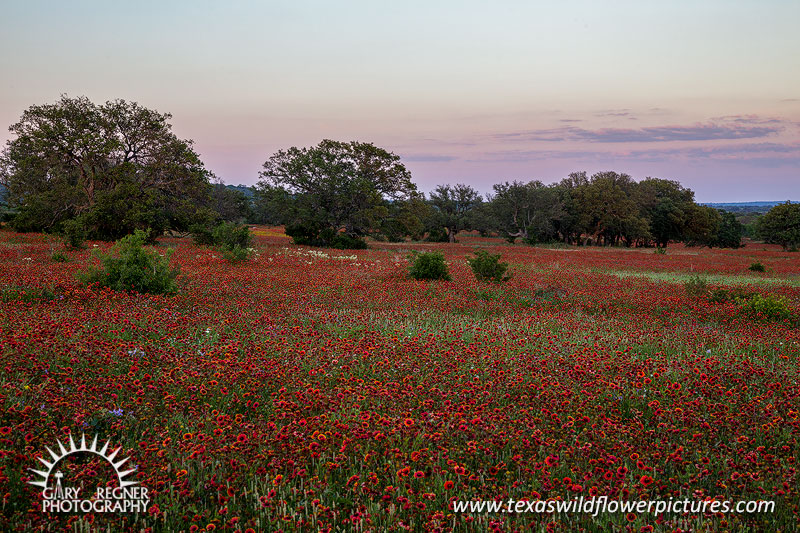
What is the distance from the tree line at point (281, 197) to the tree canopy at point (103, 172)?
0.21 feet

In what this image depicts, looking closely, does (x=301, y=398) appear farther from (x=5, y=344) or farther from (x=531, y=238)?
(x=531, y=238)

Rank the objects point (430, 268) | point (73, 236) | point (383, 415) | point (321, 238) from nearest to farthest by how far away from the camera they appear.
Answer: point (383, 415)
point (430, 268)
point (73, 236)
point (321, 238)

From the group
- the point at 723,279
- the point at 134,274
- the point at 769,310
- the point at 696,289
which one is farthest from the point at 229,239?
the point at 723,279

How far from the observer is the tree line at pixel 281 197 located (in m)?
26.7

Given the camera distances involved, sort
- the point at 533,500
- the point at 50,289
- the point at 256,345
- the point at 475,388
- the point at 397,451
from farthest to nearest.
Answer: the point at 50,289 → the point at 256,345 → the point at 475,388 → the point at 397,451 → the point at 533,500

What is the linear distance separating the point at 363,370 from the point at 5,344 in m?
3.71

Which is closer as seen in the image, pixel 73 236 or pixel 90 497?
pixel 90 497

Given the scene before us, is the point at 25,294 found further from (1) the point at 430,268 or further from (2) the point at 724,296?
(2) the point at 724,296

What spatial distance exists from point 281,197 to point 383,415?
117 ft

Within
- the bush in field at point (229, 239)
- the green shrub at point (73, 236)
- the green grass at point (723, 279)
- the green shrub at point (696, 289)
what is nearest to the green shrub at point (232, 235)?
the bush in field at point (229, 239)

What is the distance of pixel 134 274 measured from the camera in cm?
994

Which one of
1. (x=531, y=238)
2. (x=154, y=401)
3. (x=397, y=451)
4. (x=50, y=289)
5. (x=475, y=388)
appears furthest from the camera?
(x=531, y=238)

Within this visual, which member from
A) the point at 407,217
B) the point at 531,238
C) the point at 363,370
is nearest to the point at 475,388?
the point at 363,370

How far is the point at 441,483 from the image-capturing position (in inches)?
126
